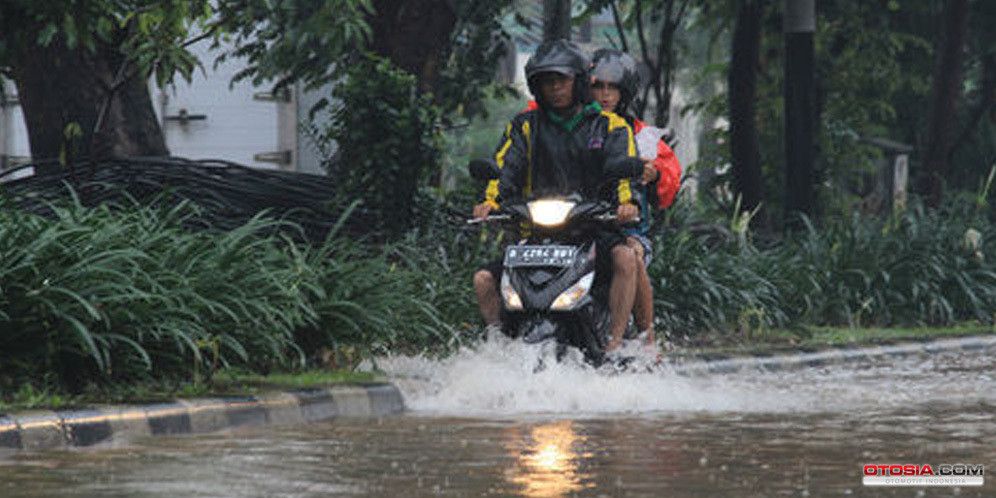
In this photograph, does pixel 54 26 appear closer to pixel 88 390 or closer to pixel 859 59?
pixel 88 390

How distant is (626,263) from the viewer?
1280cm

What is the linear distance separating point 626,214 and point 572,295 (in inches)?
21.3

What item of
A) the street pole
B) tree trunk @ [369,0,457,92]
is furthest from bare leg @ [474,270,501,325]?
the street pole

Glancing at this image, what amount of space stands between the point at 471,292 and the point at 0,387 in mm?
5192

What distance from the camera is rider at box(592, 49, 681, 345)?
532 inches

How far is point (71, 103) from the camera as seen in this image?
19016 millimetres

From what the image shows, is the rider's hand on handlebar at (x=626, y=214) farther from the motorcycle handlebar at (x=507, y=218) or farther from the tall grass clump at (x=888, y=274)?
the tall grass clump at (x=888, y=274)

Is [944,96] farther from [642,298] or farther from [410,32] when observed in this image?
[642,298]

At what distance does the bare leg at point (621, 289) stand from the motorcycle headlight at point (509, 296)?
661mm

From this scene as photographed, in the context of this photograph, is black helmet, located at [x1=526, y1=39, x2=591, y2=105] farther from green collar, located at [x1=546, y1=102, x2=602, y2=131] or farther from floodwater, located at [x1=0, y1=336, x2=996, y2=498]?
floodwater, located at [x1=0, y1=336, x2=996, y2=498]

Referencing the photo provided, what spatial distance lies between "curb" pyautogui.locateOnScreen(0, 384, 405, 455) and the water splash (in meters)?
0.40

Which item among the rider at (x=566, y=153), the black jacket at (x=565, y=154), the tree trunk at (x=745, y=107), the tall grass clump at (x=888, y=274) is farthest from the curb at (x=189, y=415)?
the tree trunk at (x=745, y=107)

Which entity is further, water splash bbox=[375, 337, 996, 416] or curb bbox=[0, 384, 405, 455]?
water splash bbox=[375, 337, 996, 416]

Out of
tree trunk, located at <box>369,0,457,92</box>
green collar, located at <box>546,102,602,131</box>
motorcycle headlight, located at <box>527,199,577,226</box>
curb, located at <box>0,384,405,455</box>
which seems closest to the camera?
curb, located at <box>0,384,405,455</box>
